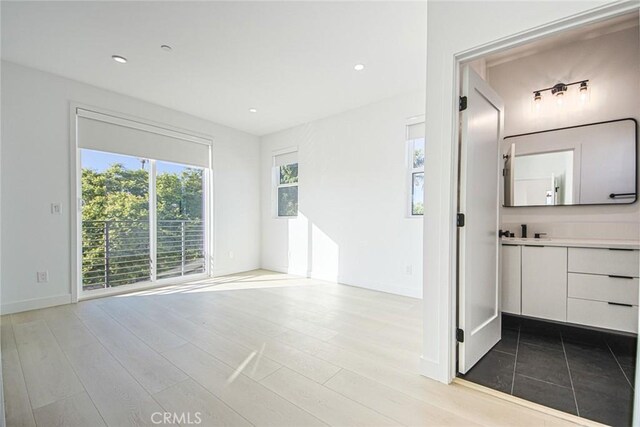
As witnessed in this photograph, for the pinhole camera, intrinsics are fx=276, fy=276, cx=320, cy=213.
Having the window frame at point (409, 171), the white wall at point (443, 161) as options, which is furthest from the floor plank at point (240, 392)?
the window frame at point (409, 171)

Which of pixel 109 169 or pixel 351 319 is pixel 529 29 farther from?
pixel 109 169

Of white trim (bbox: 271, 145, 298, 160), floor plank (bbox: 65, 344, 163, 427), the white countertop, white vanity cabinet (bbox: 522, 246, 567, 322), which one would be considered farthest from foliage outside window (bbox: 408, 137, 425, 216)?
floor plank (bbox: 65, 344, 163, 427)

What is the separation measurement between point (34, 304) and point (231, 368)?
2820mm

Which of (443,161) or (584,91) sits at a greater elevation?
(584,91)

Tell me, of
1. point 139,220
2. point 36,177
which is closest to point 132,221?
point 139,220

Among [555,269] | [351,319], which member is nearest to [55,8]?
[351,319]

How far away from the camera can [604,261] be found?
7.08 ft

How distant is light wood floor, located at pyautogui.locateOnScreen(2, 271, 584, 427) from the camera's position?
1.47 m

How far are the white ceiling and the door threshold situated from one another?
2688 millimetres

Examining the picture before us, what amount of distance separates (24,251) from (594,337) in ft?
18.4

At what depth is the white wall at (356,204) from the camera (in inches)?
147

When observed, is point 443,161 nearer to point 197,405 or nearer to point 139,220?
point 197,405

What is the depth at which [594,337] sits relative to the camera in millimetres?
2293

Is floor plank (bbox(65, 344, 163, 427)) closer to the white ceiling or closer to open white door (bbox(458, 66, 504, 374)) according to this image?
open white door (bbox(458, 66, 504, 374))
